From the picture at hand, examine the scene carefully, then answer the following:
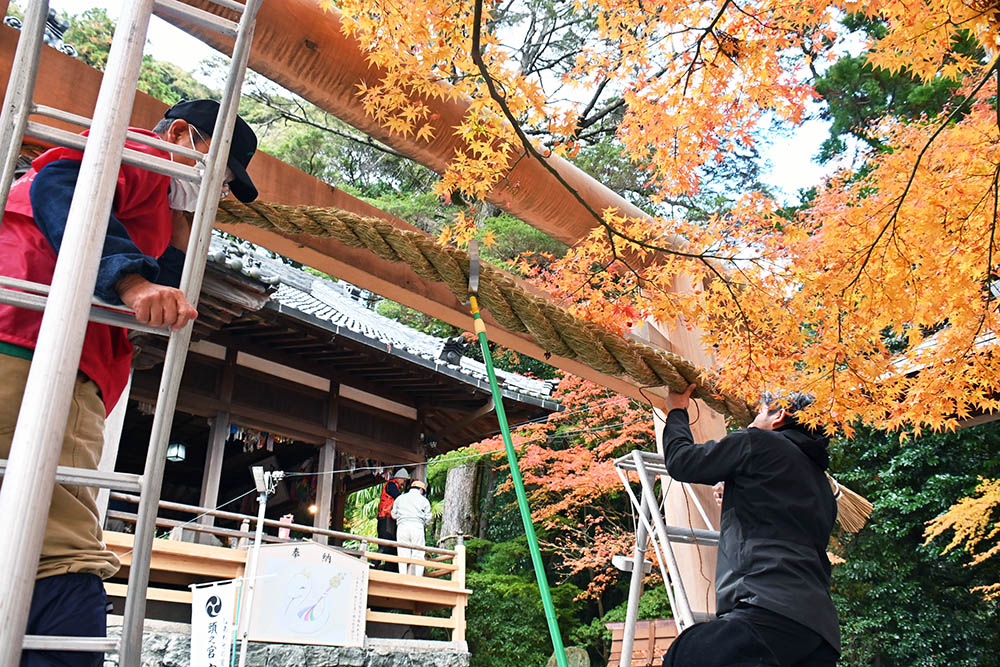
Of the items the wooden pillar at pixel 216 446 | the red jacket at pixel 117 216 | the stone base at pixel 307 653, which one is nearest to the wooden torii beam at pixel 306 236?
the red jacket at pixel 117 216

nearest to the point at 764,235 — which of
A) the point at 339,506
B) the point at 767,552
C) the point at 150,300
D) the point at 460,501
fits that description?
the point at 767,552

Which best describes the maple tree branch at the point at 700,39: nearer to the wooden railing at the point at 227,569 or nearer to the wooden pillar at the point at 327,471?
the wooden railing at the point at 227,569

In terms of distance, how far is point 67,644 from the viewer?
1.15 metres

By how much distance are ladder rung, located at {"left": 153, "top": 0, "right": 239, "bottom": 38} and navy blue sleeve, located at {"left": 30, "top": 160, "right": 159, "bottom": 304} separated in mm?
363

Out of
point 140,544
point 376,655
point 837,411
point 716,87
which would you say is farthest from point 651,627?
point 140,544

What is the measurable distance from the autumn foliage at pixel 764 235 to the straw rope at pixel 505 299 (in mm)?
216

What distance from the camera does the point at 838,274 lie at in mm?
3748

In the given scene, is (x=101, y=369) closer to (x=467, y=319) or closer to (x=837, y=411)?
(x=467, y=319)

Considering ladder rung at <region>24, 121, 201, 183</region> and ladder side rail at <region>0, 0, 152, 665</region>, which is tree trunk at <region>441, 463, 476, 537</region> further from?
ladder side rail at <region>0, 0, 152, 665</region>

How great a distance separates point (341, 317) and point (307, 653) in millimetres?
3350

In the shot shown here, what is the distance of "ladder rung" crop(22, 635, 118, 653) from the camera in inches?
43.9

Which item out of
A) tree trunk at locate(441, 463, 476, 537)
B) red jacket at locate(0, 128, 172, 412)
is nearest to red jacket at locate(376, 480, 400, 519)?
tree trunk at locate(441, 463, 476, 537)

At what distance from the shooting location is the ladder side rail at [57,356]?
40.8 inches

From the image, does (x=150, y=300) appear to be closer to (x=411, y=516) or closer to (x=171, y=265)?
(x=171, y=265)
